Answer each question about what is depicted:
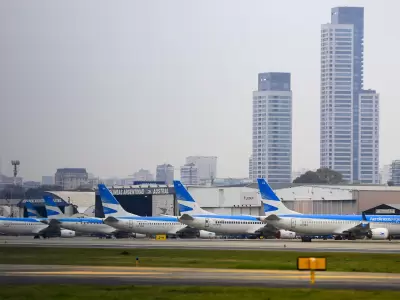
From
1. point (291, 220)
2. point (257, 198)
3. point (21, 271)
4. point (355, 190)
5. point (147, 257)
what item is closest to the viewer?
point (21, 271)

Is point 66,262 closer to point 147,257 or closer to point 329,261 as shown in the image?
point 147,257

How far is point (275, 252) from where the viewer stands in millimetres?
99812

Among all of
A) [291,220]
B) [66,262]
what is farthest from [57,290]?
[291,220]

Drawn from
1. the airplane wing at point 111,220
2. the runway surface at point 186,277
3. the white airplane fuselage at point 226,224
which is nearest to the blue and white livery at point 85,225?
the airplane wing at point 111,220

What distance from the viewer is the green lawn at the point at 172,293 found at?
49469 mm

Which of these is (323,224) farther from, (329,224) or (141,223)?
(141,223)

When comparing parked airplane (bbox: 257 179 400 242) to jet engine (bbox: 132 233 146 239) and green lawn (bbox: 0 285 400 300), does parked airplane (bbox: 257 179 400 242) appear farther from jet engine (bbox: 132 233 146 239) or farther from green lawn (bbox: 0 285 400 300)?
green lawn (bbox: 0 285 400 300)

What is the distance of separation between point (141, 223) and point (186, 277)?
92.1m

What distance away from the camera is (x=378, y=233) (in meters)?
140

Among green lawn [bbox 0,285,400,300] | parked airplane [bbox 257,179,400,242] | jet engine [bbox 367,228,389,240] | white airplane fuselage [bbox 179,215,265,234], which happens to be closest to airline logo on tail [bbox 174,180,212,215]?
white airplane fuselage [bbox 179,215,265,234]

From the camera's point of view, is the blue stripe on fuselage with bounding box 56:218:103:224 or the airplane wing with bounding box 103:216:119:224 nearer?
the airplane wing with bounding box 103:216:119:224

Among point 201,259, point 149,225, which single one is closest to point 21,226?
point 149,225

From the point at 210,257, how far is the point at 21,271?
2676cm

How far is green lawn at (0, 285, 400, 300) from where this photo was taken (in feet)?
162
